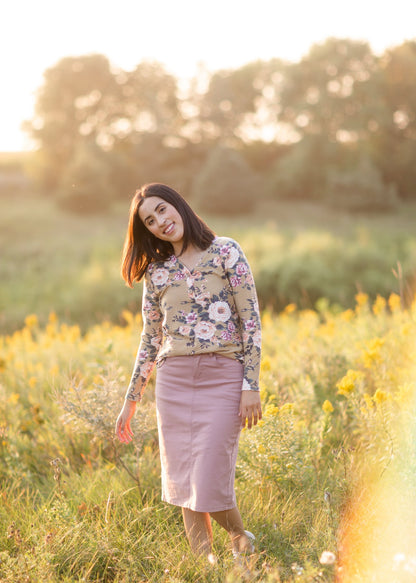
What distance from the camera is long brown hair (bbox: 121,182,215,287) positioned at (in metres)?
2.64

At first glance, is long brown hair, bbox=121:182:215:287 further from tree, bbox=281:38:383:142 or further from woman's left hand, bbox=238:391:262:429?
tree, bbox=281:38:383:142

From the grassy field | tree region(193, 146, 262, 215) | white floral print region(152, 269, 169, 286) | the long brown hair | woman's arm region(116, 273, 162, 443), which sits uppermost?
tree region(193, 146, 262, 215)

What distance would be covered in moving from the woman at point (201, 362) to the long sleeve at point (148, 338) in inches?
0.4

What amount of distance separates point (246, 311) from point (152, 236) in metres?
0.64

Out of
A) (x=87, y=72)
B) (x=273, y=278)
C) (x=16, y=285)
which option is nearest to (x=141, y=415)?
(x=273, y=278)

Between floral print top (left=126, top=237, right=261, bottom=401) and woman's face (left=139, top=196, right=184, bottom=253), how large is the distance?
11 cm

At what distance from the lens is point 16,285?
1559 cm

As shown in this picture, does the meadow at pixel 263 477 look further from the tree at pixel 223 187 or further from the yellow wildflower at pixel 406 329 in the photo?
the tree at pixel 223 187

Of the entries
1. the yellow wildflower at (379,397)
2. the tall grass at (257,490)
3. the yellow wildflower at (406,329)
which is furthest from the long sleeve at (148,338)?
the yellow wildflower at (406,329)

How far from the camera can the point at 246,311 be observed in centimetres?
249

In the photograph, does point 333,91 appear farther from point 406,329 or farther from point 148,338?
point 148,338

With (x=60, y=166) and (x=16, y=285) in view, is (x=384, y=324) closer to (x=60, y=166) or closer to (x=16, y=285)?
(x=16, y=285)

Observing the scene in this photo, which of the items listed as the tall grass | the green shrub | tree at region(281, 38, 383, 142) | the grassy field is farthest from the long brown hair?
tree at region(281, 38, 383, 142)

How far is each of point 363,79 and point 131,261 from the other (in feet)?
110
